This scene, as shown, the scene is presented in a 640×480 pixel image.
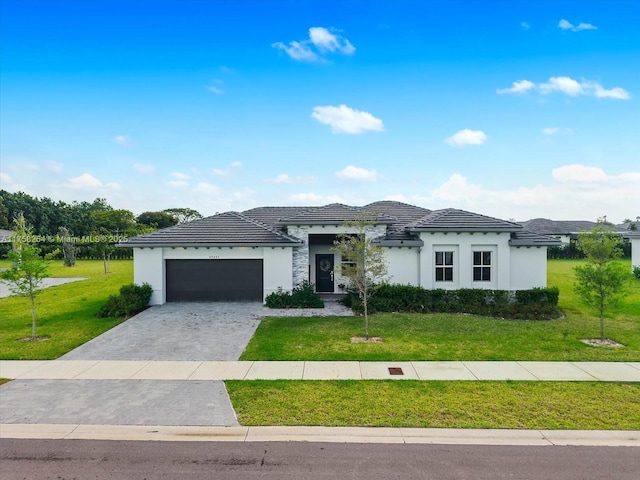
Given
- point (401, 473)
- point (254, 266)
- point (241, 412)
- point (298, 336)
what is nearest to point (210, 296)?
point (254, 266)

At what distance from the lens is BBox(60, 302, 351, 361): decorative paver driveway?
431 inches

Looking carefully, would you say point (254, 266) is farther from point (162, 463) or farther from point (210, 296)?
point (162, 463)

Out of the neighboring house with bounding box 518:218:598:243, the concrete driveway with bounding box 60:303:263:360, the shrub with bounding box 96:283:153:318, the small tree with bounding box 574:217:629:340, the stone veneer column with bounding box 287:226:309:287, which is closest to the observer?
the concrete driveway with bounding box 60:303:263:360

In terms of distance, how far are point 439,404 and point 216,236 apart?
13855mm

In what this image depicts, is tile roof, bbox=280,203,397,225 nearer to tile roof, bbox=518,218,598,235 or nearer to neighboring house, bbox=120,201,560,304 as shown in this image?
neighboring house, bbox=120,201,560,304

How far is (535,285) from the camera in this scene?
58.1ft

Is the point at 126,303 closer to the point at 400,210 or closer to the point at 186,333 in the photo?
the point at 186,333

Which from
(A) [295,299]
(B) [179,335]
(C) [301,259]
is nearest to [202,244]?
(C) [301,259]

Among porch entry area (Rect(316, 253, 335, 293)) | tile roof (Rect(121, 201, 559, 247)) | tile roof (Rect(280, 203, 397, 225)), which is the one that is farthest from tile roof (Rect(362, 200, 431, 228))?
porch entry area (Rect(316, 253, 335, 293))

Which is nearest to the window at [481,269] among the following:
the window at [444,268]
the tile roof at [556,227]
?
the window at [444,268]

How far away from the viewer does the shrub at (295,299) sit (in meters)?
17.5

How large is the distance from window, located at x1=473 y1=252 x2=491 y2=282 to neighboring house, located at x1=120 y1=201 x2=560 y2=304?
4cm

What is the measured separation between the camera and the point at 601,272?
12.0m

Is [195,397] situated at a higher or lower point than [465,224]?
lower
